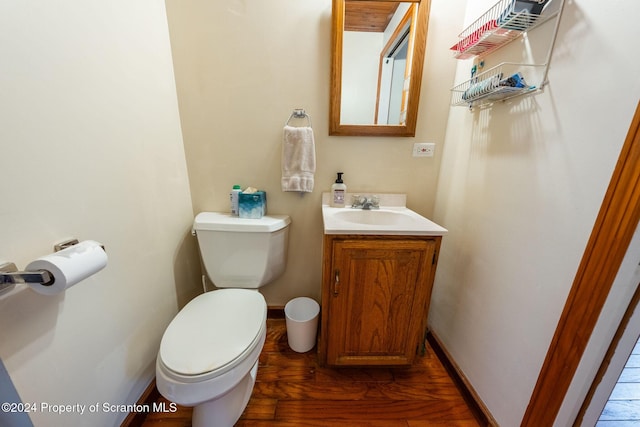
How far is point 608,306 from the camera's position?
0.58 metres

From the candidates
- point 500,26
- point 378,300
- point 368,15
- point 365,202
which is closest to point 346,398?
point 378,300

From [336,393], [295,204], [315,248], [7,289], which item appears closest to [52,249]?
[7,289]

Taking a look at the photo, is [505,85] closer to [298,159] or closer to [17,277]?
[298,159]

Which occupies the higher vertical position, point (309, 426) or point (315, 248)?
point (315, 248)

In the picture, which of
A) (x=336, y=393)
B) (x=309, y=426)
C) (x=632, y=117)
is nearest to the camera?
(x=632, y=117)

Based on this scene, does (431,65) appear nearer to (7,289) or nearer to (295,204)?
(295,204)

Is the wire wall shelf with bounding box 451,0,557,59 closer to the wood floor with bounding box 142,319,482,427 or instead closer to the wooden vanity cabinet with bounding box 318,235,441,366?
the wooden vanity cabinet with bounding box 318,235,441,366

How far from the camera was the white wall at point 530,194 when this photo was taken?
574mm

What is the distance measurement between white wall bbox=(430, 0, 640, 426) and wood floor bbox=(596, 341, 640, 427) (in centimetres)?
27

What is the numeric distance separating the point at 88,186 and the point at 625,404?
6.80 ft

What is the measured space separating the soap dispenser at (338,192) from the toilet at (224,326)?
1.04ft

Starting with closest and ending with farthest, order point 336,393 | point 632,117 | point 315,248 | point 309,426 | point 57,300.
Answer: point 632,117
point 57,300
point 309,426
point 336,393
point 315,248

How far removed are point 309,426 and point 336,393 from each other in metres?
0.19

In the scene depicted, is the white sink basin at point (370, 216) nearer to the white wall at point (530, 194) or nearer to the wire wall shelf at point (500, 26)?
the white wall at point (530, 194)
